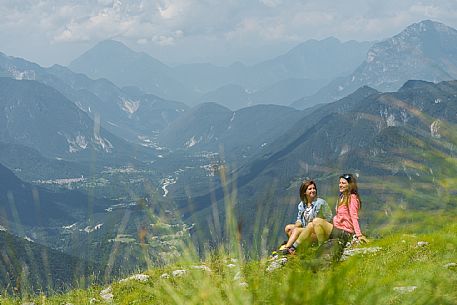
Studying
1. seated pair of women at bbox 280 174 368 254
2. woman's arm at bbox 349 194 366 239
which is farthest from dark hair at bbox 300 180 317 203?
woman's arm at bbox 349 194 366 239

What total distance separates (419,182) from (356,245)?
10.7m

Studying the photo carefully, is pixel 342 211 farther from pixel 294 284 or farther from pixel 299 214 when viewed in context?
pixel 294 284

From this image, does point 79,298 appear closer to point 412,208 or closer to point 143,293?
point 143,293

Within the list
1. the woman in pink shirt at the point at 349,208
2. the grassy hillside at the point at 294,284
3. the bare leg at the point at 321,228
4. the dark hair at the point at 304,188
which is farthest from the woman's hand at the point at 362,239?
the grassy hillside at the point at 294,284

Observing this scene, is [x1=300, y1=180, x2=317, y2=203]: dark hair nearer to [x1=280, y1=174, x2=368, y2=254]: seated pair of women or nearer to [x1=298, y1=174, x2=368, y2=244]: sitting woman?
[x1=280, y1=174, x2=368, y2=254]: seated pair of women

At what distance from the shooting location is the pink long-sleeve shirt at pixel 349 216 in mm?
13469

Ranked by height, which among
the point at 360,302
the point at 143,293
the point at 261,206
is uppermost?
the point at 261,206

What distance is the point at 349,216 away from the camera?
532 inches

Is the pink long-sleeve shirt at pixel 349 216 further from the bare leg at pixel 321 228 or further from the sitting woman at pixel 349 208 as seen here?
the bare leg at pixel 321 228

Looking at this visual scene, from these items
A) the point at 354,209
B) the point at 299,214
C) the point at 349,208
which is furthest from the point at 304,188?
the point at 354,209

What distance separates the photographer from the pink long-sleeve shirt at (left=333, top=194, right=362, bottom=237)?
13.5m

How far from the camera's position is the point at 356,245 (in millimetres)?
13367

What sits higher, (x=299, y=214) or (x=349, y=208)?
(x=349, y=208)

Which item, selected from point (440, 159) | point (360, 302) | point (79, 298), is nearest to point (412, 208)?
point (440, 159)
